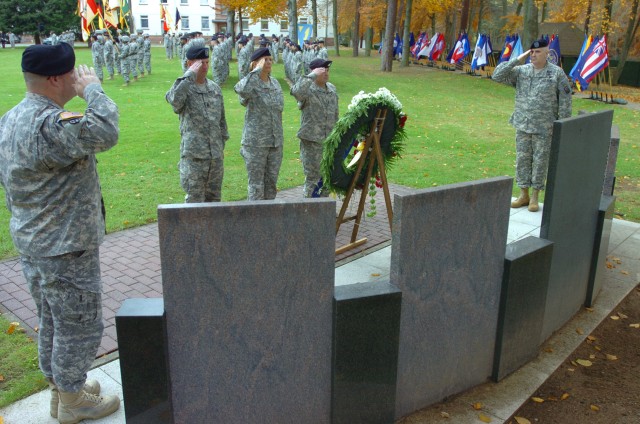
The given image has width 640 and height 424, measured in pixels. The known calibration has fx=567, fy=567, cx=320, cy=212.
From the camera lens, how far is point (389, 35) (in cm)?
2823

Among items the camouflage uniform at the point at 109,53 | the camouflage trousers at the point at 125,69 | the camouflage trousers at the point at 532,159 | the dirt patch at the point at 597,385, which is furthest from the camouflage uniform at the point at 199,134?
the camouflage uniform at the point at 109,53

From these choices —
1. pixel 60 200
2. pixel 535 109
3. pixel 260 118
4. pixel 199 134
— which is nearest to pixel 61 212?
pixel 60 200

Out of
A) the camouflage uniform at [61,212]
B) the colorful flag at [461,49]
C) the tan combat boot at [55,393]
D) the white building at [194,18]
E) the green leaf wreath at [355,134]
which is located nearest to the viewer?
the camouflage uniform at [61,212]

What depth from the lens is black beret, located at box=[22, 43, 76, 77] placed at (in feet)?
9.30

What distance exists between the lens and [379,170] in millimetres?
6055

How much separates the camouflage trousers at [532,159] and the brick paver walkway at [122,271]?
2042 millimetres

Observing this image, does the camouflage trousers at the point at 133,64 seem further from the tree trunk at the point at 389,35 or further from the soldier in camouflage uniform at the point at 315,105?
the soldier in camouflage uniform at the point at 315,105

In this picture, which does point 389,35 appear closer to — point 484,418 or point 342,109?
point 342,109

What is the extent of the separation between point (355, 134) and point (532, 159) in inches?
123

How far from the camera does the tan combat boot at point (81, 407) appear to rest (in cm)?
325

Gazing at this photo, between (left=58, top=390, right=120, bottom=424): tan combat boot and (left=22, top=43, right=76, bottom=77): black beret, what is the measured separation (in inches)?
70.2

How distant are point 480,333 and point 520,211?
443cm

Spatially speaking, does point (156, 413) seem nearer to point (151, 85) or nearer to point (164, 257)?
point (164, 257)

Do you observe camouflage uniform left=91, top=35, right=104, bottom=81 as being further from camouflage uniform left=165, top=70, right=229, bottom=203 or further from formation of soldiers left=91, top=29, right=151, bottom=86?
camouflage uniform left=165, top=70, right=229, bottom=203
